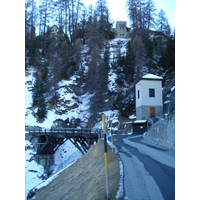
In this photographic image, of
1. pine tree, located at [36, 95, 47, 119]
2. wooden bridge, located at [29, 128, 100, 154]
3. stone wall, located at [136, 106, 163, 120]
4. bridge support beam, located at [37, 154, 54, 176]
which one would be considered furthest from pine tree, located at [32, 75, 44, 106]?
stone wall, located at [136, 106, 163, 120]

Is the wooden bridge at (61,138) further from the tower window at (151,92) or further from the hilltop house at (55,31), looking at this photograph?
the hilltop house at (55,31)

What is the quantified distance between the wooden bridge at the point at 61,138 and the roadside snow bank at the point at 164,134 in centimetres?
742

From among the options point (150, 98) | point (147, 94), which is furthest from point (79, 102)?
point (150, 98)

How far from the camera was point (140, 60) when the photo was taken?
2881cm

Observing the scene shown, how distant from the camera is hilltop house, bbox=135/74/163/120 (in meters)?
20.7

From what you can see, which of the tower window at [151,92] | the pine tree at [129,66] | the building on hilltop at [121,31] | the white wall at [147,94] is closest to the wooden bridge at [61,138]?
the white wall at [147,94]

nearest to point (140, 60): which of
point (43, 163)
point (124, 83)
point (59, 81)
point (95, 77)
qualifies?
point (124, 83)

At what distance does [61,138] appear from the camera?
20.1 m

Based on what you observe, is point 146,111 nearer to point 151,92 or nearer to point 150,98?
point 150,98

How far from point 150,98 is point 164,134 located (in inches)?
439

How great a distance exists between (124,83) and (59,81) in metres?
8.79

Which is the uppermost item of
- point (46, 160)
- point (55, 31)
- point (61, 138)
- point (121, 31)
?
point (121, 31)
